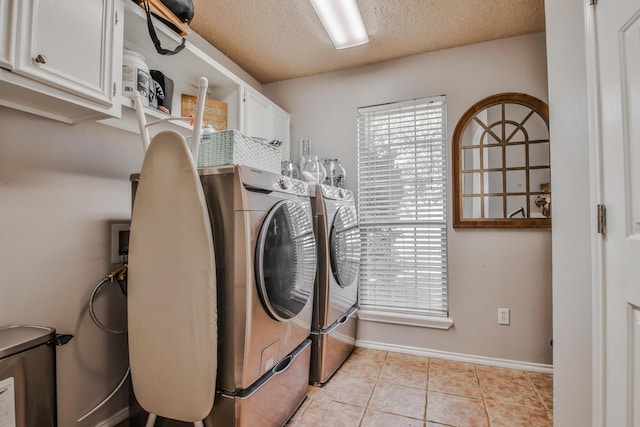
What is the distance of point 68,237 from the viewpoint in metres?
1.39

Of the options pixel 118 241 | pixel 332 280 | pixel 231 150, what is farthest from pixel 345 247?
pixel 118 241

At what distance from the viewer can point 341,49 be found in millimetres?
2363

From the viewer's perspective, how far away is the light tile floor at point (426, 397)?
160 cm

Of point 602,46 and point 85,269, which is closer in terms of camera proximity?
point 602,46

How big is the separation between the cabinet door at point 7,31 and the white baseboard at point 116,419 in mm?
1607

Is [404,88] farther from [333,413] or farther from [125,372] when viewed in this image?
[125,372]

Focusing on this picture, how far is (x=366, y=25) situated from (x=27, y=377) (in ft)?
8.23

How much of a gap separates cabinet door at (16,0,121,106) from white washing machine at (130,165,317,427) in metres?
0.52

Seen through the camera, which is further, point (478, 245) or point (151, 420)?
point (478, 245)

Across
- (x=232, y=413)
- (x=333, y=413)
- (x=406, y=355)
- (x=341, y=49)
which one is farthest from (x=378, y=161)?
(x=232, y=413)

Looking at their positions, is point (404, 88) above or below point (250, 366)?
above

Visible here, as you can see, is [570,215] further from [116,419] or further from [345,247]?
[116,419]

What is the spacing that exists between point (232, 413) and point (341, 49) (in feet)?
7.96

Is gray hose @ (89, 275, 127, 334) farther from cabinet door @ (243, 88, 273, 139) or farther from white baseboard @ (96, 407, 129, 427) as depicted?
cabinet door @ (243, 88, 273, 139)
